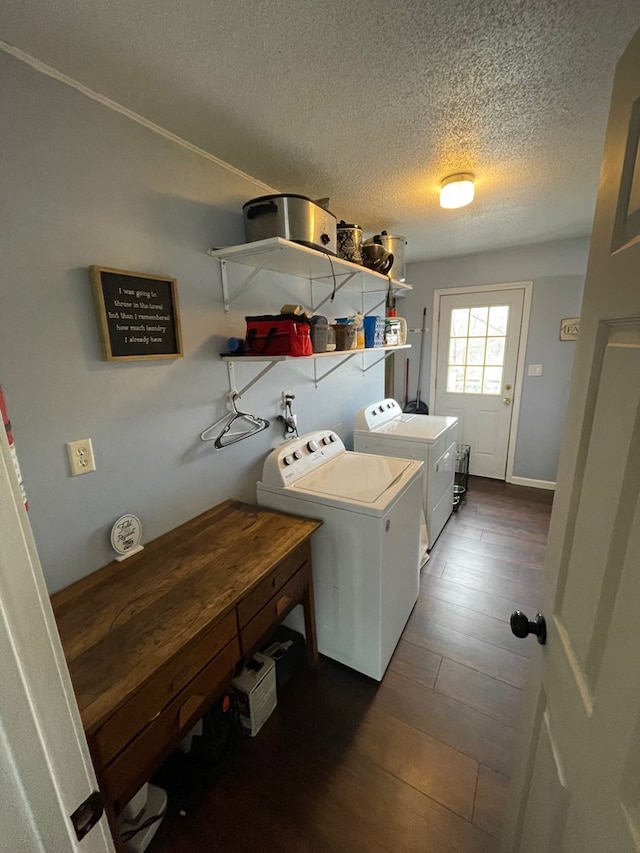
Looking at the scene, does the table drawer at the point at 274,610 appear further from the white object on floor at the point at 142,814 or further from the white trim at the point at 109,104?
the white trim at the point at 109,104

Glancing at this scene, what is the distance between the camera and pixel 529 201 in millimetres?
2158

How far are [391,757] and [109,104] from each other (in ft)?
8.30

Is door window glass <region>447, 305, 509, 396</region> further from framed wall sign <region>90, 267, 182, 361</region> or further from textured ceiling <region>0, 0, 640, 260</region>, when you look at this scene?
framed wall sign <region>90, 267, 182, 361</region>

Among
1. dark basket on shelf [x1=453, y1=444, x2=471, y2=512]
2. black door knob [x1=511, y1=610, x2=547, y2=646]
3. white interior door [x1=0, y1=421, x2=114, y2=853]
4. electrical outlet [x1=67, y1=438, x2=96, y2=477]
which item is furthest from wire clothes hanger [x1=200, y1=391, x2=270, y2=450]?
dark basket on shelf [x1=453, y1=444, x2=471, y2=512]

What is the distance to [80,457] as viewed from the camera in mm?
1169

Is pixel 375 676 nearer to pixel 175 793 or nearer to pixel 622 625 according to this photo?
pixel 175 793

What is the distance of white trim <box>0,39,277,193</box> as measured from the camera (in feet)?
3.12

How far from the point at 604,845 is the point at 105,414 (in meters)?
1.49

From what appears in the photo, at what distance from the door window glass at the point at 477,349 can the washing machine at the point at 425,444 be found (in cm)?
122

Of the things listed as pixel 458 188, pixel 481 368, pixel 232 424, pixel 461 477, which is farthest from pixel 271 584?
pixel 481 368

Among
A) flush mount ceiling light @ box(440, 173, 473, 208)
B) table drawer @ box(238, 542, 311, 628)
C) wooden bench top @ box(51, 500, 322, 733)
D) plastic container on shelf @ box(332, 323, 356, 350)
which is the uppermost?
flush mount ceiling light @ box(440, 173, 473, 208)

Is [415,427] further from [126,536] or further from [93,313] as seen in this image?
[93,313]

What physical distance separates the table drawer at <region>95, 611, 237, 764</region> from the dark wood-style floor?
68 centimetres

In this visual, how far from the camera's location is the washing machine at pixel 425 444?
251 centimetres
